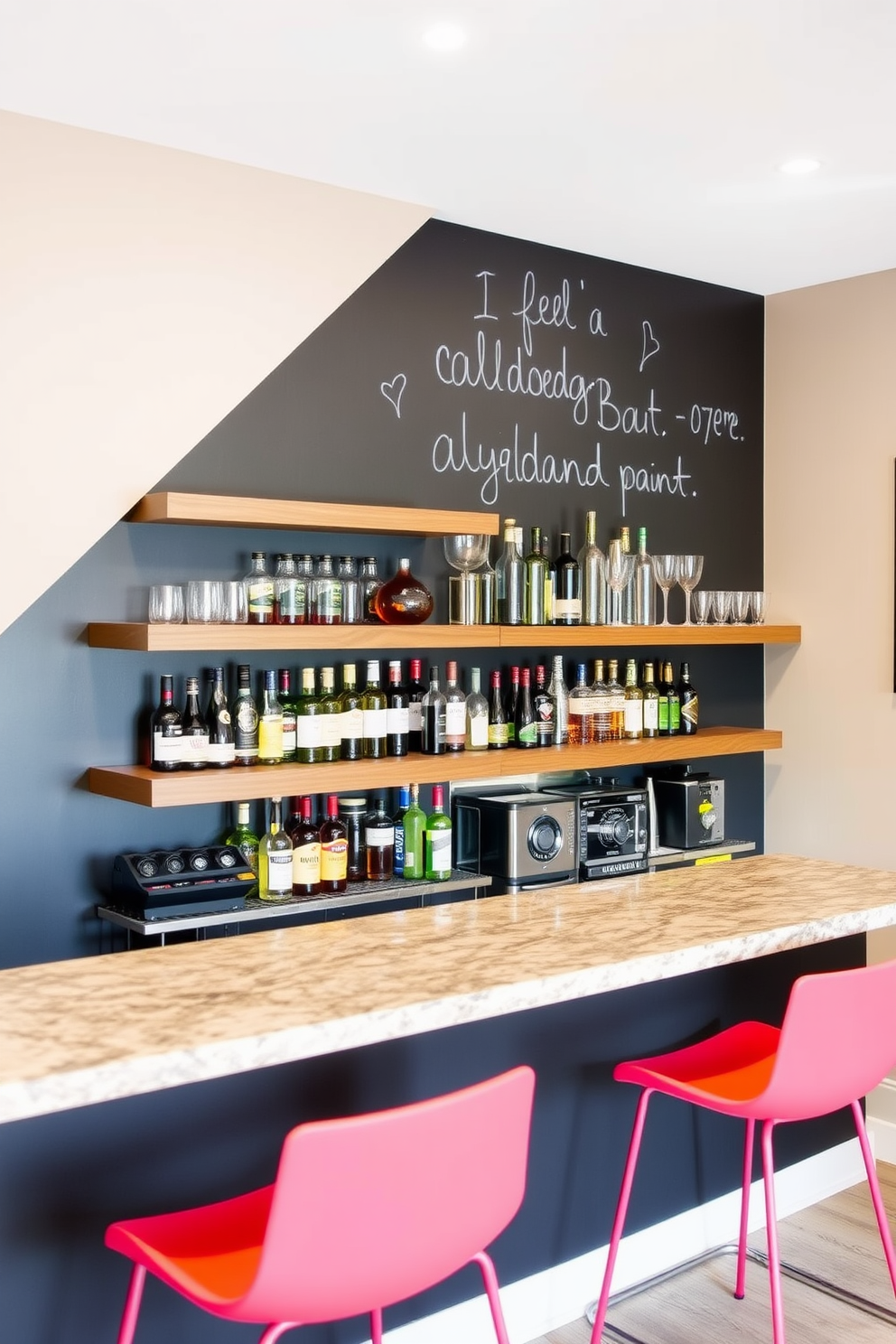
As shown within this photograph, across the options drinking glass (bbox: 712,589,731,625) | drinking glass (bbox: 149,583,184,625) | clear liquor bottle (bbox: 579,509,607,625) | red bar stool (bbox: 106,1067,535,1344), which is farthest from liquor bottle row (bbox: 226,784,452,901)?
red bar stool (bbox: 106,1067,535,1344)

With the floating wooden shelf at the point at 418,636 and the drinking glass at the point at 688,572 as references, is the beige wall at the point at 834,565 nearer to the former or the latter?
the floating wooden shelf at the point at 418,636

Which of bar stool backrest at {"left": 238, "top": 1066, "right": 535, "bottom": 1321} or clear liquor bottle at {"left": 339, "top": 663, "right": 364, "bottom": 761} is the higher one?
clear liquor bottle at {"left": 339, "top": 663, "right": 364, "bottom": 761}

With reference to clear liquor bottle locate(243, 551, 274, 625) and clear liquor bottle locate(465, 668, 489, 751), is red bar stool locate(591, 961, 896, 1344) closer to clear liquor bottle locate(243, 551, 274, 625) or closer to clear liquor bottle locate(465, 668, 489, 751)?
clear liquor bottle locate(465, 668, 489, 751)

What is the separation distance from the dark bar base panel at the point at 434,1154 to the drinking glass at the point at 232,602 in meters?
1.19

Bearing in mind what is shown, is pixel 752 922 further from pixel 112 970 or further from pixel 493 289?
pixel 493 289

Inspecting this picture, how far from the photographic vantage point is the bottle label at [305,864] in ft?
10.5

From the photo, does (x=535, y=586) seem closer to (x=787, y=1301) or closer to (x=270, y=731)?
(x=270, y=731)

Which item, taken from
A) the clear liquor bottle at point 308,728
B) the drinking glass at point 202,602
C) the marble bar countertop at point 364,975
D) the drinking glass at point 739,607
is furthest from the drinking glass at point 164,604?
the drinking glass at point 739,607

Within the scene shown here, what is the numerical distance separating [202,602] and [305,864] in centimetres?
71

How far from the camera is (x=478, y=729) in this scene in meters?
3.61

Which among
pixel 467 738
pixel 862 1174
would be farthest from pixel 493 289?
pixel 862 1174

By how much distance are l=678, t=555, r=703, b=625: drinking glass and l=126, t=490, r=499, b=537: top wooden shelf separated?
86cm

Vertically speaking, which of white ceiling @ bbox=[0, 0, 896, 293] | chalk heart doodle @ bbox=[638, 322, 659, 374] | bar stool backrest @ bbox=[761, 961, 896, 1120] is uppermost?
white ceiling @ bbox=[0, 0, 896, 293]

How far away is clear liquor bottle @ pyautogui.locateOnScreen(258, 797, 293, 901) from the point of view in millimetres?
3145
